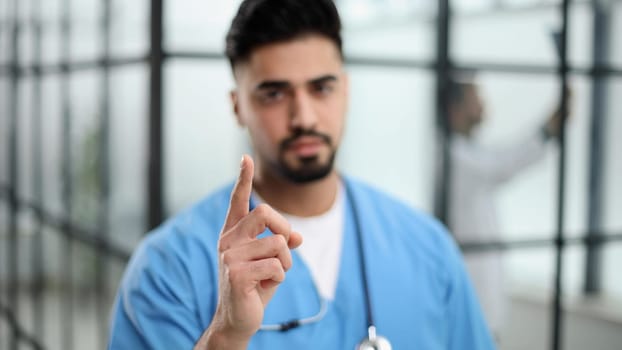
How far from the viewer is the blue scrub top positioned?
38.9 inches

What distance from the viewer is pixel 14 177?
11.7 feet

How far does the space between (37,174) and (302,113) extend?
240 centimetres

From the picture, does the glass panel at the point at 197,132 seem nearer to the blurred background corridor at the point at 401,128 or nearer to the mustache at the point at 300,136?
the blurred background corridor at the point at 401,128

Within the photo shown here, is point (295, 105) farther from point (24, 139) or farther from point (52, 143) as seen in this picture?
point (24, 139)

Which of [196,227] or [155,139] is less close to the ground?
[155,139]

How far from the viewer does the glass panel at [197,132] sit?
4.90 ft

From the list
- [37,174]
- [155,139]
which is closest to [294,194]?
[155,139]

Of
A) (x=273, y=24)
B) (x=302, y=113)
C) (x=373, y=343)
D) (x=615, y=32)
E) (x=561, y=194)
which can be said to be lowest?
(x=373, y=343)

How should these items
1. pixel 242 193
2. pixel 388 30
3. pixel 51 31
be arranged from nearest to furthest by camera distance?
pixel 242 193
pixel 388 30
pixel 51 31

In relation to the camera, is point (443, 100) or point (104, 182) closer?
point (443, 100)

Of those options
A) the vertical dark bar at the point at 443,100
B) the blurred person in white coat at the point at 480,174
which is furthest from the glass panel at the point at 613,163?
the vertical dark bar at the point at 443,100

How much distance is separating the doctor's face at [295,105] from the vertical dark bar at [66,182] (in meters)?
1.55

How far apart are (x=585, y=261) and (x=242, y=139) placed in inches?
49.7

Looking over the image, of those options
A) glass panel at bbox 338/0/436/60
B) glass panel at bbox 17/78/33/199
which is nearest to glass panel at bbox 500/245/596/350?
glass panel at bbox 338/0/436/60
